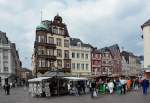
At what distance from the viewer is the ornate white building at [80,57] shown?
95.0m

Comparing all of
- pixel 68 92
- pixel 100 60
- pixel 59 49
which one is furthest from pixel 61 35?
pixel 68 92

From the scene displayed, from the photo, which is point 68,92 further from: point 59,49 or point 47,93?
point 59,49

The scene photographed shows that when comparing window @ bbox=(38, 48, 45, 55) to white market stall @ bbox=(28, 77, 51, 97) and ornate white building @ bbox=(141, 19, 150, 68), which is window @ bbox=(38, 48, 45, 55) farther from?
white market stall @ bbox=(28, 77, 51, 97)

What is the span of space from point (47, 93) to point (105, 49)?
87.2 meters

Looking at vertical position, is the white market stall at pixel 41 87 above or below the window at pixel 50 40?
below

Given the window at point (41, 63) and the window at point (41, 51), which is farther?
the window at point (41, 51)

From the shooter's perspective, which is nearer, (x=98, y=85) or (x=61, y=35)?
(x=98, y=85)

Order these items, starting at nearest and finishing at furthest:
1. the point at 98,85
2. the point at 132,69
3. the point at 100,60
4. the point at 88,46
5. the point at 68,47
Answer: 1. the point at 98,85
2. the point at 68,47
3. the point at 88,46
4. the point at 100,60
5. the point at 132,69

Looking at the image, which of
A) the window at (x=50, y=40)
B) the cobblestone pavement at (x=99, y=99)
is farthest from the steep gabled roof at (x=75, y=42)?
the cobblestone pavement at (x=99, y=99)

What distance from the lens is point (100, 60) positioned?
111500 millimetres

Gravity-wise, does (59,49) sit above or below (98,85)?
above

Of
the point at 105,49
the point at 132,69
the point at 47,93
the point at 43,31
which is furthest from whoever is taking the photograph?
the point at 132,69

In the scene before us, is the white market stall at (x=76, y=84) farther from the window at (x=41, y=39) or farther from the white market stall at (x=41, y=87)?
the window at (x=41, y=39)

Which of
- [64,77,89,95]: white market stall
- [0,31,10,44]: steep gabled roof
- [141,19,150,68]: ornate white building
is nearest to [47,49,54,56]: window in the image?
[0,31,10,44]: steep gabled roof
